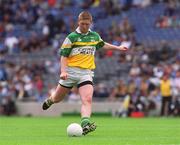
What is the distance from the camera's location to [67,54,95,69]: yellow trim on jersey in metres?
16.5

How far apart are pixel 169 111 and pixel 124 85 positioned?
351cm

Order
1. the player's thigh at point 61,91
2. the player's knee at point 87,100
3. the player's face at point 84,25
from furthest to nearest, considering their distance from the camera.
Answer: the player's thigh at point 61,91
the player's knee at point 87,100
the player's face at point 84,25

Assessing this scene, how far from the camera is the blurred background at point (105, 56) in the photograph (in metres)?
33.3

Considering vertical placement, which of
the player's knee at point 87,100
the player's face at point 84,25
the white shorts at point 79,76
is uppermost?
the player's face at point 84,25

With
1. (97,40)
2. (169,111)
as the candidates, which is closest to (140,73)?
(169,111)

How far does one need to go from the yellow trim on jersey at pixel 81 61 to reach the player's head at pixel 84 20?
2.01ft

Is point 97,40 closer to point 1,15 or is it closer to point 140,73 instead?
point 140,73

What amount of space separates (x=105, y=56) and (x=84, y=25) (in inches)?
875

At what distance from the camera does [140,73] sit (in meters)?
35.0

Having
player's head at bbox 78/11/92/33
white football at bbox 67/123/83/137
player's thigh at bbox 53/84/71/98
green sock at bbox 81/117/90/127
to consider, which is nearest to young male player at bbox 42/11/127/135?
player's head at bbox 78/11/92/33

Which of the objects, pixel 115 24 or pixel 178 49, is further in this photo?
pixel 115 24

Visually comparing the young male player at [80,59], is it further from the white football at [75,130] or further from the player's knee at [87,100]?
the white football at [75,130]

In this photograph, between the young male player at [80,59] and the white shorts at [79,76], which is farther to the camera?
the white shorts at [79,76]

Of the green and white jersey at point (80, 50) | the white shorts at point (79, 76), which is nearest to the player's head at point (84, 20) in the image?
the green and white jersey at point (80, 50)
